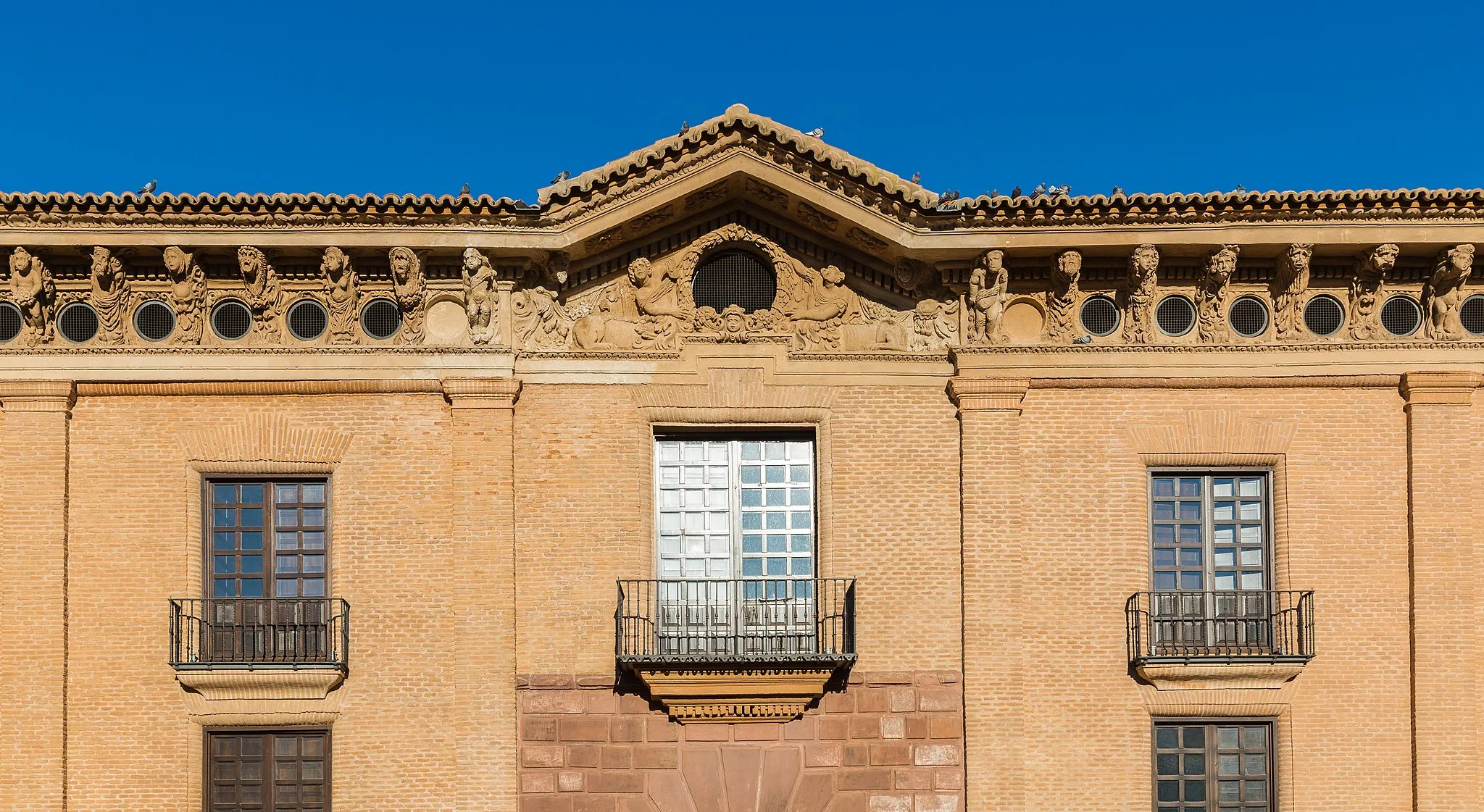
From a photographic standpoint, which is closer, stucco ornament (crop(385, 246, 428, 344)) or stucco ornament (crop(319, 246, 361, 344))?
stucco ornament (crop(385, 246, 428, 344))

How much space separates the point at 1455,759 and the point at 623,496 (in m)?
7.62

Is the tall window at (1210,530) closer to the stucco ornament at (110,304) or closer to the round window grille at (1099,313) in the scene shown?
the round window grille at (1099,313)

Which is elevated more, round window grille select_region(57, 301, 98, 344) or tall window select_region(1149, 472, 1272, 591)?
round window grille select_region(57, 301, 98, 344)

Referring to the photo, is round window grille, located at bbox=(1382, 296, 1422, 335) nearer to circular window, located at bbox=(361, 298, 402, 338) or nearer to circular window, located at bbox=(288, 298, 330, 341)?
circular window, located at bbox=(361, 298, 402, 338)

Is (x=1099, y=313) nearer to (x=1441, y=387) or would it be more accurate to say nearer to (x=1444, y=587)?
(x=1441, y=387)

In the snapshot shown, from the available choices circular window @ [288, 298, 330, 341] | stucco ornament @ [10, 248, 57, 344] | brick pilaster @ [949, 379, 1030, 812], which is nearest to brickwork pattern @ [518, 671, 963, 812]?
brick pilaster @ [949, 379, 1030, 812]

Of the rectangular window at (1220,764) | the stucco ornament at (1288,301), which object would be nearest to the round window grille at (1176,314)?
the stucco ornament at (1288,301)

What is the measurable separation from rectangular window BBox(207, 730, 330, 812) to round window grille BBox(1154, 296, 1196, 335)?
329 inches

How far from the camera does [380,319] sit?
40.3ft

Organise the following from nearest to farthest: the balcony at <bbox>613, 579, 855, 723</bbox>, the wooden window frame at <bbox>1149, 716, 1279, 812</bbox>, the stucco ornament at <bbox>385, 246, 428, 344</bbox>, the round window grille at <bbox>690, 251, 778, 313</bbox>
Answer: the balcony at <bbox>613, 579, 855, 723</bbox>, the wooden window frame at <bbox>1149, 716, 1279, 812</bbox>, the stucco ornament at <bbox>385, 246, 428, 344</bbox>, the round window grille at <bbox>690, 251, 778, 313</bbox>

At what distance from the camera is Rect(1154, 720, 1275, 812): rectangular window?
1181cm

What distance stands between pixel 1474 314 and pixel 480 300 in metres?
9.04

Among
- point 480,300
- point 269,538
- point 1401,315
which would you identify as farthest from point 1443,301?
point 269,538

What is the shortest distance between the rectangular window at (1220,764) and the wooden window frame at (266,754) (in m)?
7.25
